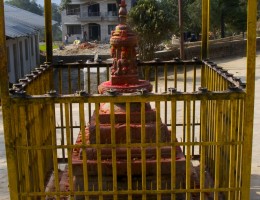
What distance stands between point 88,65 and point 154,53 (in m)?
14.1

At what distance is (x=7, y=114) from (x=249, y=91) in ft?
7.02

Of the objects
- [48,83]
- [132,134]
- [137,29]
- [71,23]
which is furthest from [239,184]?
[71,23]

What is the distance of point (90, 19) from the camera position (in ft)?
159

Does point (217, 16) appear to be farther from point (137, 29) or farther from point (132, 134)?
point (132, 134)

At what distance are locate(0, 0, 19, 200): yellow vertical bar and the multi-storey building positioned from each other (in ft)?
144

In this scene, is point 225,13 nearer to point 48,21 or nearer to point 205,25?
point 205,25

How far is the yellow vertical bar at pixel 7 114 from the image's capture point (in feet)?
11.8

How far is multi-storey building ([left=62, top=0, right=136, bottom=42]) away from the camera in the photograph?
4803 cm

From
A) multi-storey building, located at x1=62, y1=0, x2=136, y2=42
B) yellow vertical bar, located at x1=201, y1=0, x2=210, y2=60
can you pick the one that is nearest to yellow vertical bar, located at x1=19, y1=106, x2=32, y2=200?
yellow vertical bar, located at x1=201, y1=0, x2=210, y2=60

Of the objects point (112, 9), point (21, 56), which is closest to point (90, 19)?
point (112, 9)

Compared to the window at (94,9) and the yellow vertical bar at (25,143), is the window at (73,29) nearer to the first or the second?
the window at (94,9)

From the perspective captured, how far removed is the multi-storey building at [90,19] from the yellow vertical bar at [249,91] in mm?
44136

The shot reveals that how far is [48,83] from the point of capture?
5762mm

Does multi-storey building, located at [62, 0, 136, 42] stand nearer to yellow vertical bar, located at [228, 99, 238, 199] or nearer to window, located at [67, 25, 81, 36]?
window, located at [67, 25, 81, 36]
